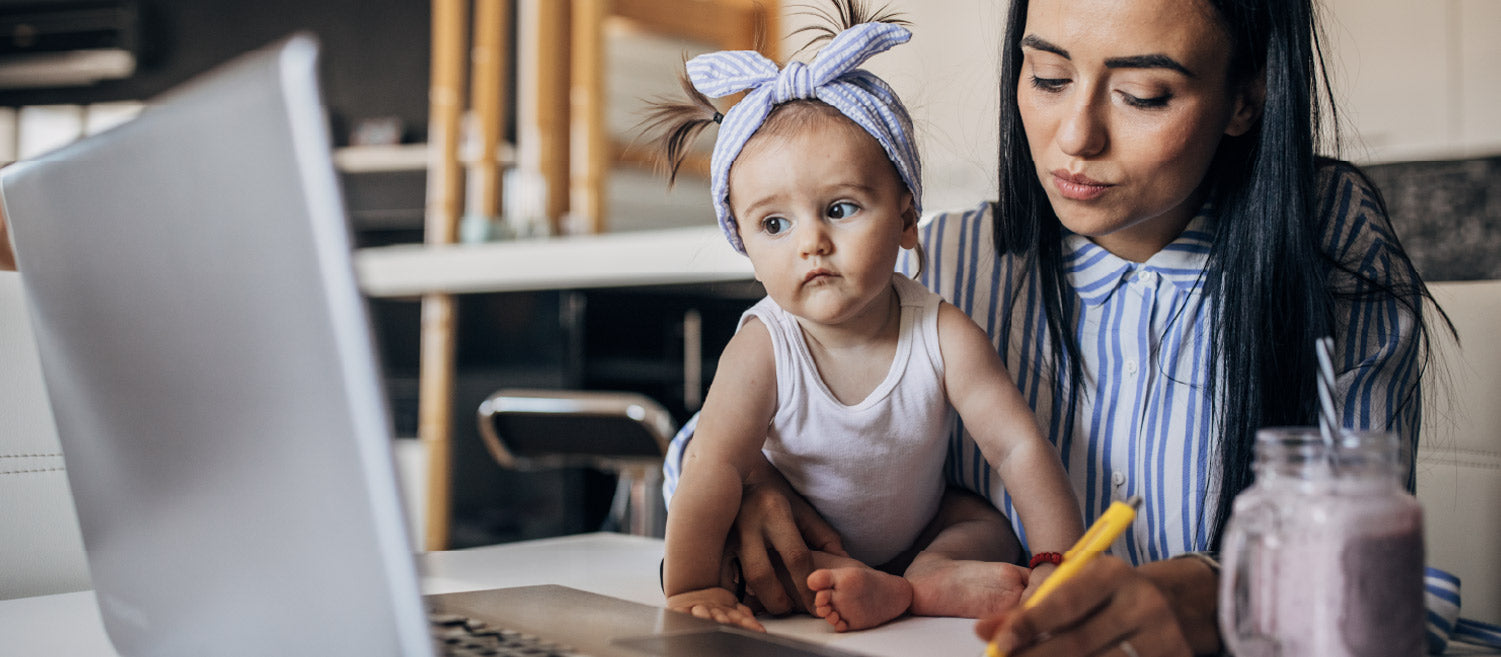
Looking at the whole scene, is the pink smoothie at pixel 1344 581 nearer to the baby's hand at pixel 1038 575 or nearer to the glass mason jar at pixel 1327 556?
the glass mason jar at pixel 1327 556

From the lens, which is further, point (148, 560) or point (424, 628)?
point (148, 560)

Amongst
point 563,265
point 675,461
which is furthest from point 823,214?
point 563,265

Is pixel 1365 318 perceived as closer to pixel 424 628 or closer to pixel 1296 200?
pixel 1296 200

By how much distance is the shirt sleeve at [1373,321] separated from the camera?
2.97ft

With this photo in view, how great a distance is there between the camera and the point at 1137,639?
0.57 m

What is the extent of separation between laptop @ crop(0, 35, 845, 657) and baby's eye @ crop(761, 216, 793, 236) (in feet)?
1.18

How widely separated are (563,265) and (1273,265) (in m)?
1.92

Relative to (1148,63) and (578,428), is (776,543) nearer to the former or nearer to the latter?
(1148,63)

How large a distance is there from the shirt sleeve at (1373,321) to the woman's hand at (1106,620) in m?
0.38

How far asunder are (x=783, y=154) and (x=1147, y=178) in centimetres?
28

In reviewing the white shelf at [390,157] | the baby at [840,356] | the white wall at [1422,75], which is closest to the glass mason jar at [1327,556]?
the baby at [840,356]

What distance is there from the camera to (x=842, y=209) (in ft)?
2.94

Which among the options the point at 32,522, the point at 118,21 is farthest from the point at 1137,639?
the point at 118,21

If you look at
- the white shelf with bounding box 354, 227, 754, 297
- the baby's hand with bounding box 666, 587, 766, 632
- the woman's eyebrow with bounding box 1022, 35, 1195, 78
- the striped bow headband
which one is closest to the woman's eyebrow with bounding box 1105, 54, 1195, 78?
the woman's eyebrow with bounding box 1022, 35, 1195, 78
